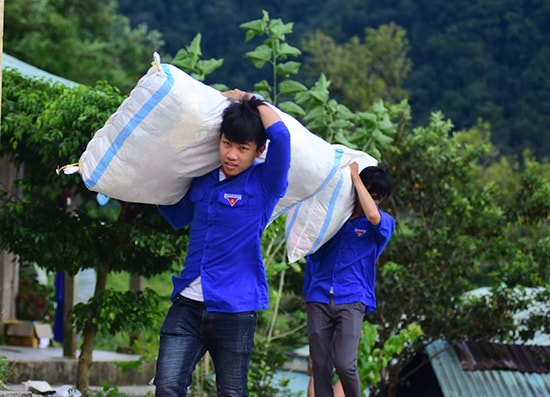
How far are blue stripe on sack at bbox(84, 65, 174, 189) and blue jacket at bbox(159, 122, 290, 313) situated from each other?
15.0 inches

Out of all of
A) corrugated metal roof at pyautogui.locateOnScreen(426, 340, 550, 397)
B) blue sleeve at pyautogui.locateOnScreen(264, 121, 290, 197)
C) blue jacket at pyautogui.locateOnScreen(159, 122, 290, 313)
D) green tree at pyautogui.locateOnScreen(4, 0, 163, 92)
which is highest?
green tree at pyautogui.locateOnScreen(4, 0, 163, 92)

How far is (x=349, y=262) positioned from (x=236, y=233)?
1491mm

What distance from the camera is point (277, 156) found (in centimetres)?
413

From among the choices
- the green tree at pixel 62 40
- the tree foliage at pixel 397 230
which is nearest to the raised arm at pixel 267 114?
the tree foliage at pixel 397 230

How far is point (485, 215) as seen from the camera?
33.1ft

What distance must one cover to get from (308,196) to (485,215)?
5455 mm

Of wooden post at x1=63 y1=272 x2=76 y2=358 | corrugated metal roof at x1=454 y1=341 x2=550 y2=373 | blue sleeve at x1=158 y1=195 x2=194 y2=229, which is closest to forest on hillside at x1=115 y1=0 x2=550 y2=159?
corrugated metal roof at x1=454 y1=341 x2=550 y2=373

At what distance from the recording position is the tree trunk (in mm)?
7441

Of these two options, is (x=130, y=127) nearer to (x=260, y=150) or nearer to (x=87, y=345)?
(x=260, y=150)

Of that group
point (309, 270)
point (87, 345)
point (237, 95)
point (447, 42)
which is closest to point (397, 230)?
point (87, 345)

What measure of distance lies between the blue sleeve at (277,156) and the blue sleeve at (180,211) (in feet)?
1.37

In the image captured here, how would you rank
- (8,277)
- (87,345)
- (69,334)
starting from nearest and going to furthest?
(87,345) → (69,334) → (8,277)

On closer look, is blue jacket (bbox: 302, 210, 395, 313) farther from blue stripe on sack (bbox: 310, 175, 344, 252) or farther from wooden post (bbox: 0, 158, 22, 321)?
wooden post (bbox: 0, 158, 22, 321)

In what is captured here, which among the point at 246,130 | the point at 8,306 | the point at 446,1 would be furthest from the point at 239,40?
the point at 246,130
